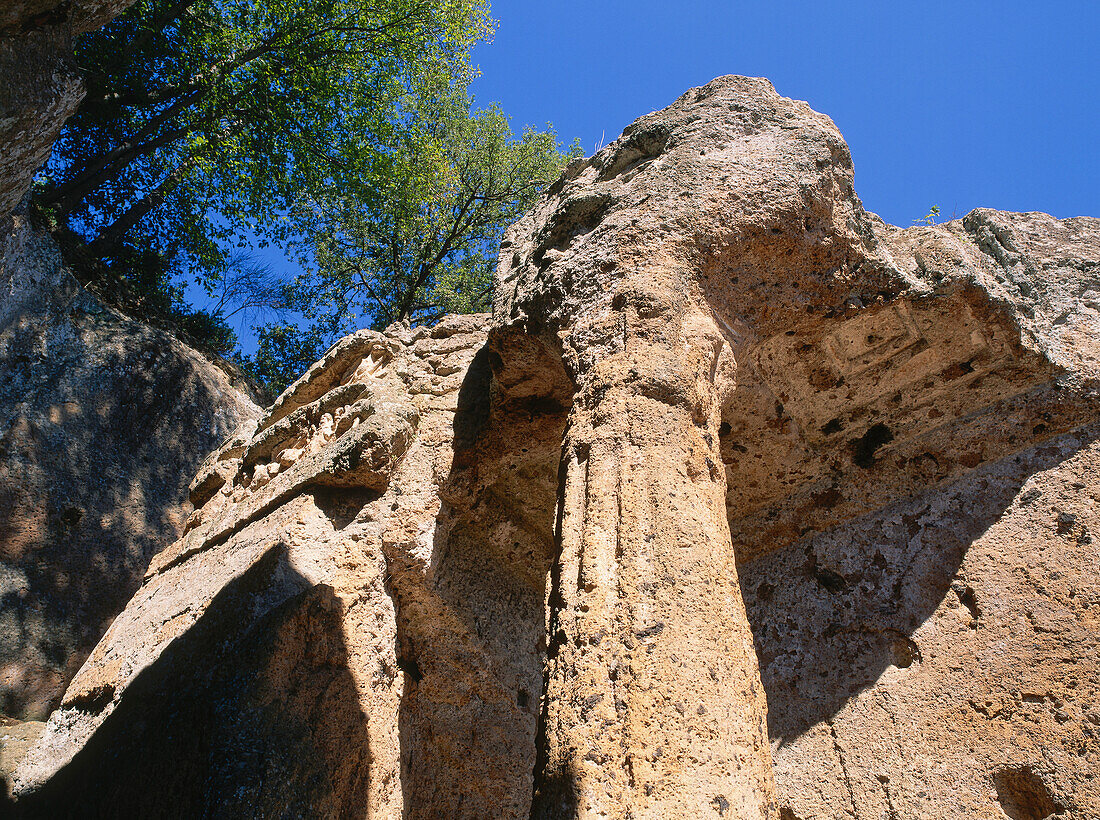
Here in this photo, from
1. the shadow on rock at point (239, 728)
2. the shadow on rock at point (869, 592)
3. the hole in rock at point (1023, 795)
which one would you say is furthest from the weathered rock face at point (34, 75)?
the hole in rock at point (1023, 795)

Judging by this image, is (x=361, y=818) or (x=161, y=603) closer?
(x=361, y=818)

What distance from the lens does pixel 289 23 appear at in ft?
29.8

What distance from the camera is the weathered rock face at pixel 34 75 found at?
292 centimetres

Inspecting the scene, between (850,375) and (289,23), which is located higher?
(289,23)

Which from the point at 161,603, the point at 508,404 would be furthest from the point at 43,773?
the point at 508,404

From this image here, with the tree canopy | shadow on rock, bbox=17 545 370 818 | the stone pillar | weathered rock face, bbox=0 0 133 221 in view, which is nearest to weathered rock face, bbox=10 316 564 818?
shadow on rock, bbox=17 545 370 818

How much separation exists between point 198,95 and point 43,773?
8418 mm

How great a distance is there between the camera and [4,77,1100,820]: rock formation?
2.09 meters

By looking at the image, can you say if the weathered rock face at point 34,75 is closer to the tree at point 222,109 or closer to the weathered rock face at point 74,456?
the weathered rock face at point 74,456

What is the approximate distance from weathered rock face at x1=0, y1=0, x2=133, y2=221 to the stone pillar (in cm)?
290

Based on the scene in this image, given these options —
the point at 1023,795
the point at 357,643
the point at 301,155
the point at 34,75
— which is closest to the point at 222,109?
the point at 301,155

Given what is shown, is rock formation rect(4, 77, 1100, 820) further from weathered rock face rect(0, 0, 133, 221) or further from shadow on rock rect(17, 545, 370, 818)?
weathered rock face rect(0, 0, 133, 221)

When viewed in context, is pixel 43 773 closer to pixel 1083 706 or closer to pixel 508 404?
pixel 508 404

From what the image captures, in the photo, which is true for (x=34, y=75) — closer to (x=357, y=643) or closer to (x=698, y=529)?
(x=357, y=643)
